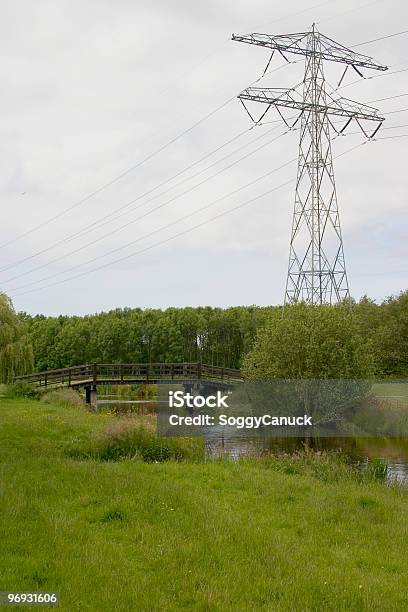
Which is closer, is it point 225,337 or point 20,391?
point 20,391

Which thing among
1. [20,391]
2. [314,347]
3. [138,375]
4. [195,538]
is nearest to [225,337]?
[138,375]

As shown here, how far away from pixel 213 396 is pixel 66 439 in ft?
77.2

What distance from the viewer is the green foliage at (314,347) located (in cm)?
2719

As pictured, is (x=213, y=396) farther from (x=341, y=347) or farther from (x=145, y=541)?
(x=145, y=541)

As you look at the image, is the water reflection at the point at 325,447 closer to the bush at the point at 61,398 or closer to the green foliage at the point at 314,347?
the green foliage at the point at 314,347

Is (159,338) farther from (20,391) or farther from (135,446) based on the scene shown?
(135,446)

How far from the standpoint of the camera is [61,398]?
110 ft

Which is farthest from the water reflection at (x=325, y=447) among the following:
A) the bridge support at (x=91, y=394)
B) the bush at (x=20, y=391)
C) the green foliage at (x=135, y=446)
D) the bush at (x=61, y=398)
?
the bridge support at (x=91, y=394)

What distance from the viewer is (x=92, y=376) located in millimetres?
40906

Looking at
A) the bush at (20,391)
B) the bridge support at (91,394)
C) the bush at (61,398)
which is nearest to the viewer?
the bush at (61,398)

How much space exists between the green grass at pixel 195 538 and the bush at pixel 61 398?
18.5m

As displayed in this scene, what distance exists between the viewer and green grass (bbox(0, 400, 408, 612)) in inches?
279

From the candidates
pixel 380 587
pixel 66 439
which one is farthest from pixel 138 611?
pixel 66 439

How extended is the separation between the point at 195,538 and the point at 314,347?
61.6ft
